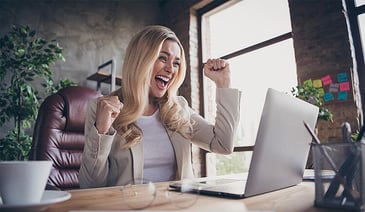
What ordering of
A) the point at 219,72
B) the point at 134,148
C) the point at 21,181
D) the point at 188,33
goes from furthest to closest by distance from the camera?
the point at 188,33 → the point at 219,72 → the point at 134,148 → the point at 21,181

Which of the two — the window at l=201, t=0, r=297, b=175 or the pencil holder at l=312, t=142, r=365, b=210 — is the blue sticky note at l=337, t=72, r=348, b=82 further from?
the pencil holder at l=312, t=142, r=365, b=210

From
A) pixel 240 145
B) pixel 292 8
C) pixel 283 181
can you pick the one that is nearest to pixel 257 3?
pixel 292 8

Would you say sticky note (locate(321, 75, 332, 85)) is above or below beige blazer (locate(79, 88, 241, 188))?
above

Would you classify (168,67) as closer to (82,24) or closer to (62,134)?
(62,134)

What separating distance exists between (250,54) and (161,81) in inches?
94.1

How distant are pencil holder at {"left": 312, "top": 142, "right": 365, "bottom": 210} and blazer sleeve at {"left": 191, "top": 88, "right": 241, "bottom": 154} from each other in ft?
2.23

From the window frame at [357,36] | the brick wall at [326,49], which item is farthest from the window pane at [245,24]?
the window frame at [357,36]

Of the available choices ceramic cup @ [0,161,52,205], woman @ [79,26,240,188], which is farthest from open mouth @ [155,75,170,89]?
ceramic cup @ [0,161,52,205]

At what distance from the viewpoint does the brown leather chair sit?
1484mm

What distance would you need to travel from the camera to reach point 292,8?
117 inches

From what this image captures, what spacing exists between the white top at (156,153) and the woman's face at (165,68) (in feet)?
0.57

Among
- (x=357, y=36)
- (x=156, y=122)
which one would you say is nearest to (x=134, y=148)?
(x=156, y=122)

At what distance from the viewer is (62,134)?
1.59m

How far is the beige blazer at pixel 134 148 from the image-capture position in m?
1.01
